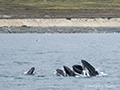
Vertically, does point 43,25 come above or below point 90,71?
below

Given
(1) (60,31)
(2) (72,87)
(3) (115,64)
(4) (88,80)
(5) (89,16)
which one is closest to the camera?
(2) (72,87)

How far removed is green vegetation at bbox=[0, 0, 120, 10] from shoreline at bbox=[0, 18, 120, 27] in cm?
2052

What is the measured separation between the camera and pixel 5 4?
131 metres

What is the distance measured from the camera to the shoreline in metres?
103

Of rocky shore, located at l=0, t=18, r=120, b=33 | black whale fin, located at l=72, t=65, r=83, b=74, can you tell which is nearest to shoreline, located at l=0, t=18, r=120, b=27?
rocky shore, located at l=0, t=18, r=120, b=33

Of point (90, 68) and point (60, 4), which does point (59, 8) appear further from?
point (90, 68)

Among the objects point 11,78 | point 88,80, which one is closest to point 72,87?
point 88,80

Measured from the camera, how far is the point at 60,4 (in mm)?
138500

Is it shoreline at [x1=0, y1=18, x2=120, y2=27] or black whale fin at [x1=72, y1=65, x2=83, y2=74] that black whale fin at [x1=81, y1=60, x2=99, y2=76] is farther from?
shoreline at [x1=0, y1=18, x2=120, y2=27]

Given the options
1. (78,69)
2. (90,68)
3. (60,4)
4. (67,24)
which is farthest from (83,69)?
(60,4)

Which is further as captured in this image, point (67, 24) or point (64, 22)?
point (64, 22)

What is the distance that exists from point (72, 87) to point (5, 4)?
113 meters

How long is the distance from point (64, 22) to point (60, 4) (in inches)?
1283

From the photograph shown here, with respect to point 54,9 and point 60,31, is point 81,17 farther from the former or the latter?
point 60,31
